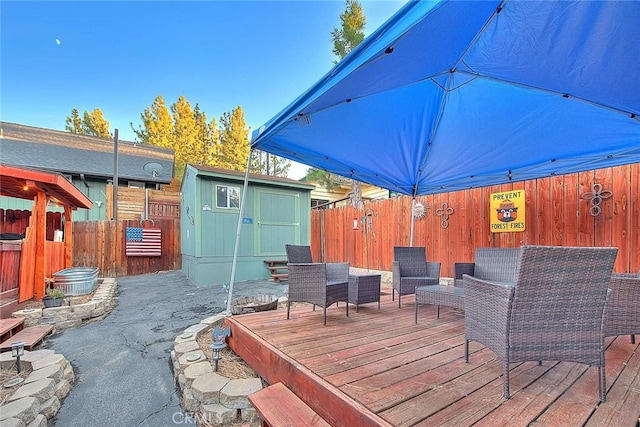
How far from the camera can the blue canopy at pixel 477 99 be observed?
1.82 metres

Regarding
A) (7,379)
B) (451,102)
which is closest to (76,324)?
(7,379)

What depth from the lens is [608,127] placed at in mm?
2979

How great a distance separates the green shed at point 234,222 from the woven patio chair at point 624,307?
255 inches

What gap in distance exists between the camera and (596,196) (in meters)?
3.71

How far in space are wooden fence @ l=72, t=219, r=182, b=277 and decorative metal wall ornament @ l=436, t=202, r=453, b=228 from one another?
806 centimetres

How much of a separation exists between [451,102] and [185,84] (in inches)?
606

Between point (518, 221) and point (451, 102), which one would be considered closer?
point (451, 102)

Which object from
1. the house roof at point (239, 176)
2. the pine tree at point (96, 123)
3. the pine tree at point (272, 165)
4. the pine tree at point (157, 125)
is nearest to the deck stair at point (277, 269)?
the house roof at point (239, 176)

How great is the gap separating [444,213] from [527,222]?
135 centimetres

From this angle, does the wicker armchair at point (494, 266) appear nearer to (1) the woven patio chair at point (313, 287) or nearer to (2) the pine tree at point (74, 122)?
(1) the woven patio chair at point (313, 287)

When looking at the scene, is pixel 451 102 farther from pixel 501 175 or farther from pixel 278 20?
pixel 278 20

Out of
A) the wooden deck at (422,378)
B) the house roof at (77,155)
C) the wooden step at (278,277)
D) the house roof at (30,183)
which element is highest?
the house roof at (77,155)

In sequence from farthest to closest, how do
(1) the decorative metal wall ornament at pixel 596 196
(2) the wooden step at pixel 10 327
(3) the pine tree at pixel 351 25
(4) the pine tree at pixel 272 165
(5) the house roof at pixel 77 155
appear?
(4) the pine tree at pixel 272 165 < (5) the house roof at pixel 77 155 < (3) the pine tree at pixel 351 25 < (1) the decorative metal wall ornament at pixel 596 196 < (2) the wooden step at pixel 10 327

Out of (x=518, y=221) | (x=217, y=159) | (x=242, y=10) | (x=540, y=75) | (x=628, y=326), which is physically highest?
(x=242, y=10)
